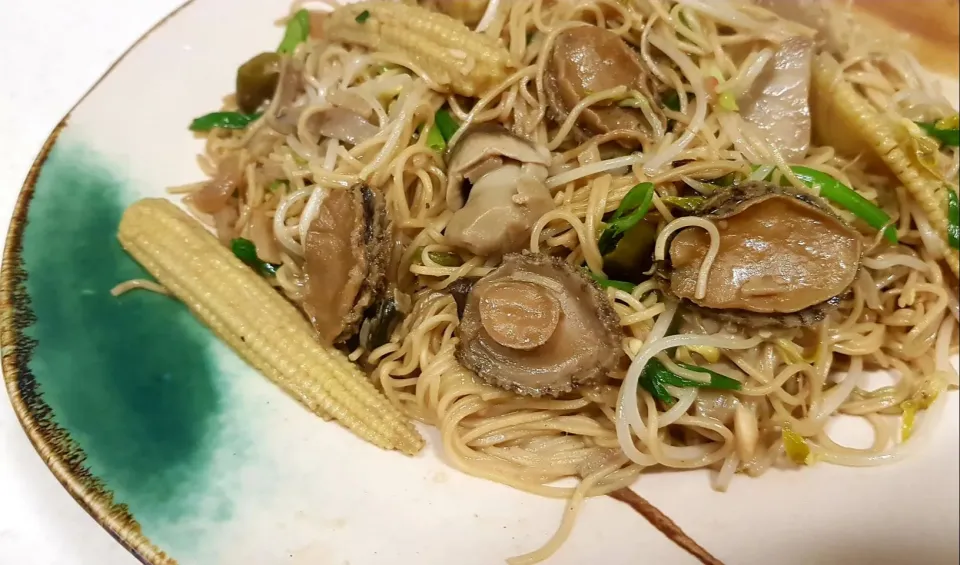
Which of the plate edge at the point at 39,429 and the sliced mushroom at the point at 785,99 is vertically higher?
the sliced mushroom at the point at 785,99

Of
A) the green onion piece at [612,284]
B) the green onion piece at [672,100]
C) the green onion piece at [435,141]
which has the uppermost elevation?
the green onion piece at [672,100]

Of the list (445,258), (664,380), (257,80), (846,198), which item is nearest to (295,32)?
(257,80)

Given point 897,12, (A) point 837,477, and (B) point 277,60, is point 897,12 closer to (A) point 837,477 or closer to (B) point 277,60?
(A) point 837,477

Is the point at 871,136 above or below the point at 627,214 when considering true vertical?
above

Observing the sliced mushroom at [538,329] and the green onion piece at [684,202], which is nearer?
the sliced mushroom at [538,329]

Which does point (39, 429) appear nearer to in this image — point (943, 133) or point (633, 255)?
point (633, 255)

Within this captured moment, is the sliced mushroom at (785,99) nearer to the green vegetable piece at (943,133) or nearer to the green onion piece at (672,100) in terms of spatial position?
the green onion piece at (672,100)

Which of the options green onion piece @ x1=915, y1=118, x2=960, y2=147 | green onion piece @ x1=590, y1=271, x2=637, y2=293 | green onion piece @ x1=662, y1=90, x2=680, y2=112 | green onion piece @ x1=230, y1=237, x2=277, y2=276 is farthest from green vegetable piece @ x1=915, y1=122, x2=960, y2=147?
green onion piece @ x1=230, y1=237, x2=277, y2=276

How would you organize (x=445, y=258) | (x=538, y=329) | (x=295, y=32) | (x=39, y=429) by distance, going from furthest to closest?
(x=295, y=32) < (x=445, y=258) < (x=538, y=329) < (x=39, y=429)

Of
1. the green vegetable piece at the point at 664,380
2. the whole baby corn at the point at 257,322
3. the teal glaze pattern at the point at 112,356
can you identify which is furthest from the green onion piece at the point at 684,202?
the teal glaze pattern at the point at 112,356
